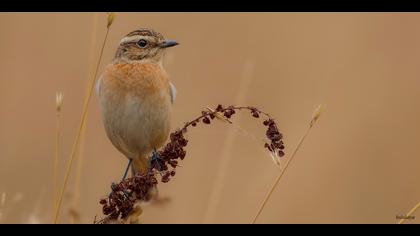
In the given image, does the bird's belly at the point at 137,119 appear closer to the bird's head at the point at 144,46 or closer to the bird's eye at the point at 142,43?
the bird's head at the point at 144,46

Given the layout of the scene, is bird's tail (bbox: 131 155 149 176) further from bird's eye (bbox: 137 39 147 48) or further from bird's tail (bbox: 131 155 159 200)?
bird's eye (bbox: 137 39 147 48)

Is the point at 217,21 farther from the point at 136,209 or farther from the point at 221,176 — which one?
the point at 136,209

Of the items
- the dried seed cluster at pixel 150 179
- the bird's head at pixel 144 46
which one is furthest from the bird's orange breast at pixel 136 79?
the dried seed cluster at pixel 150 179

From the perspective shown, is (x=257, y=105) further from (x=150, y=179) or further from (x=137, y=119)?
(x=150, y=179)

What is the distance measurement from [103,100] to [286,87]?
3.35 meters

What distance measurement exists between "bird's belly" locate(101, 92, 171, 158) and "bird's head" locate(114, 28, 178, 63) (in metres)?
0.56

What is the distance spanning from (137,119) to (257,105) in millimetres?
3163

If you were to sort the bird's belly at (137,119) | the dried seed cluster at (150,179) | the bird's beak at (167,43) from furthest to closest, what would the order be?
the bird's beak at (167,43) < the bird's belly at (137,119) < the dried seed cluster at (150,179)

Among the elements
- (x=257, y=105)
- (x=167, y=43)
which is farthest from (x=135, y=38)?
(x=257, y=105)

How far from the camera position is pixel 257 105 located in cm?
920

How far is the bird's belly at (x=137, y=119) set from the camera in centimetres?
623

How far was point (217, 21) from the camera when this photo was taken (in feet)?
36.5

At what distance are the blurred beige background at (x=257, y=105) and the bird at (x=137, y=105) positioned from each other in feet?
2.43

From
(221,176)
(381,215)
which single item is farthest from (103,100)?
(381,215)
